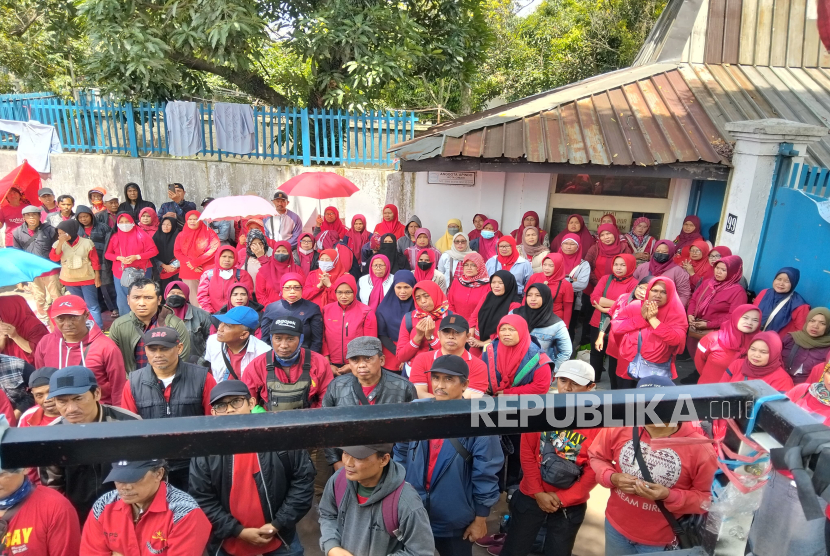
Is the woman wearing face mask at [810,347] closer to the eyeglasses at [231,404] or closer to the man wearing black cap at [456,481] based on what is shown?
the man wearing black cap at [456,481]

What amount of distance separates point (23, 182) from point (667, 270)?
9085 millimetres

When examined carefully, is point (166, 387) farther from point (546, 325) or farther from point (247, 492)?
point (546, 325)

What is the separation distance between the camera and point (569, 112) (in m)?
8.59

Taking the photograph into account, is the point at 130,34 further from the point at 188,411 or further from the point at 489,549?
the point at 489,549

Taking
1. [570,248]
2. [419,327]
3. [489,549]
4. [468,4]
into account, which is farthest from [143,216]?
[468,4]

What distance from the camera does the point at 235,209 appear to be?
295 inches

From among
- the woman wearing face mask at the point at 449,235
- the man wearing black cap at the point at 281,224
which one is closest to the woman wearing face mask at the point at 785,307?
the woman wearing face mask at the point at 449,235

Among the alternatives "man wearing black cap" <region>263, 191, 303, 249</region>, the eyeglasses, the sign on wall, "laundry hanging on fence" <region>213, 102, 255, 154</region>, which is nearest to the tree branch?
"laundry hanging on fence" <region>213, 102, 255, 154</region>

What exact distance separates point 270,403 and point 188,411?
54 cm

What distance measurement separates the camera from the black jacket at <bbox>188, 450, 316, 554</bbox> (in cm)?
305

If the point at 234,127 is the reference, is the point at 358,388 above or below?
below

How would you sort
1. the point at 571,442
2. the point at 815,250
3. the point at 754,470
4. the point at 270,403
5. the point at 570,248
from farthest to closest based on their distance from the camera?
the point at 570,248 < the point at 815,250 < the point at 270,403 < the point at 571,442 < the point at 754,470

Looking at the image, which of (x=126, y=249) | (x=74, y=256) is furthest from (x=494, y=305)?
(x=74, y=256)

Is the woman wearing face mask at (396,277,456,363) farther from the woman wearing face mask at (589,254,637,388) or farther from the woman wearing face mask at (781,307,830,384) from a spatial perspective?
the woman wearing face mask at (781,307,830,384)
